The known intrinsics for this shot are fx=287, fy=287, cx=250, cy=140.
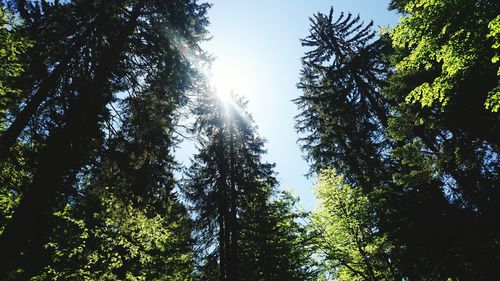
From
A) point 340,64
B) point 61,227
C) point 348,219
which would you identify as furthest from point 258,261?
point 340,64

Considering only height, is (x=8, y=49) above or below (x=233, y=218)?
above

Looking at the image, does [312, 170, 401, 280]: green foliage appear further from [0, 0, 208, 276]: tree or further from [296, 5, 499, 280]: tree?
[0, 0, 208, 276]: tree

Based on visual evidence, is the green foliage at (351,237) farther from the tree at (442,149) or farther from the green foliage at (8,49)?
the green foliage at (8,49)

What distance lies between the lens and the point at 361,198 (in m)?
14.7

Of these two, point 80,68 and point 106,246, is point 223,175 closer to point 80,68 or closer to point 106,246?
point 106,246

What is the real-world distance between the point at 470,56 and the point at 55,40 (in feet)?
36.9

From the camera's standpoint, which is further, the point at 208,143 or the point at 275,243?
A: the point at 275,243

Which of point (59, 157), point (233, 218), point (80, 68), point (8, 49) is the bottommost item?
point (59, 157)

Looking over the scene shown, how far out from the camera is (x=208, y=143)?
1162 cm

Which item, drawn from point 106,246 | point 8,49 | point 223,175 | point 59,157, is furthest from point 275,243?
point 8,49

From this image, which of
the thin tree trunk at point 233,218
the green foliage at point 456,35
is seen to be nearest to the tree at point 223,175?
the thin tree trunk at point 233,218

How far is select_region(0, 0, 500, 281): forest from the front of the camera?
6879 millimetres

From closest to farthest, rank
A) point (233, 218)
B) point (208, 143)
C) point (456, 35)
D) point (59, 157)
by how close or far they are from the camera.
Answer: point (456, 35) → point (59, 157) → point (208, 143) → point (233, 218)

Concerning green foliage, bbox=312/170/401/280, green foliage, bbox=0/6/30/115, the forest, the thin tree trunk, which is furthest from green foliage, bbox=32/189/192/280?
green foliage, bbox=312/170/401/280
